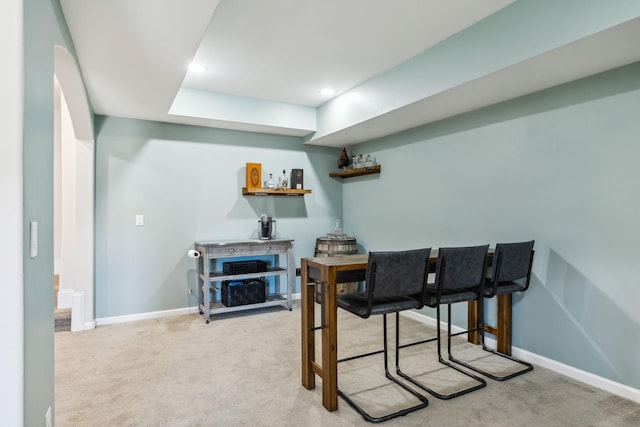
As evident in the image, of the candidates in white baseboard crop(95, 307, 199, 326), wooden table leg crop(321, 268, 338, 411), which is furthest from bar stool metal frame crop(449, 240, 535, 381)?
white baseboard crop(95, 307, 199, 326)

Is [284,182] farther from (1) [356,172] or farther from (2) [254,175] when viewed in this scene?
(1) [356,172]

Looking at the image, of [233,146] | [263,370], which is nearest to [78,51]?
[233,146]

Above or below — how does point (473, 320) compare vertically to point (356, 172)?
below

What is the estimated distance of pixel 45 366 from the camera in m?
1.35

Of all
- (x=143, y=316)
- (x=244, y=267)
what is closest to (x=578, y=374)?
(x=244, y=267)

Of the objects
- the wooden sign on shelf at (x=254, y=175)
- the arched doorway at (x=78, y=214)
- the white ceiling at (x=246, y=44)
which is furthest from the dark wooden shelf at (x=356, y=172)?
the arched doorway at (x=78, y=214)

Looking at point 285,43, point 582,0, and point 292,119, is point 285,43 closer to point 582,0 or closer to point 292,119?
point 292,119

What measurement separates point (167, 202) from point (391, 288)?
284cm

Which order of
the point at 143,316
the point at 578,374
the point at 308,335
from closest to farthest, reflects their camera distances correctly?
1. the point at 308,335
2. the point at 578,374
3. the point at 143,316

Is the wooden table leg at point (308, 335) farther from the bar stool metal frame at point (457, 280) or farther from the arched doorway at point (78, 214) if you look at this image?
the arched doorway at point (78, 214)

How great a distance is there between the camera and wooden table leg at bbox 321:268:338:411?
202 centimetres

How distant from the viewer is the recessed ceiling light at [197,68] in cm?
300

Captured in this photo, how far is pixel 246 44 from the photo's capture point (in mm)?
2658

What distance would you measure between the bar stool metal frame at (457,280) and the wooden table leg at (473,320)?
63 cm
